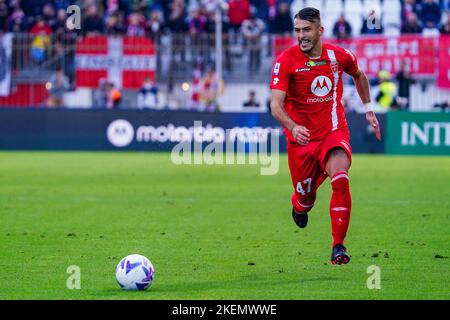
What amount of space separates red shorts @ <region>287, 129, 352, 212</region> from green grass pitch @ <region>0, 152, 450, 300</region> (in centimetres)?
64

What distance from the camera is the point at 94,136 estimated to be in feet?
101

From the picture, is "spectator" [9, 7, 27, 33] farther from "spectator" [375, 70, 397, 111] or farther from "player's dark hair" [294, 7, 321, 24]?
"player's dark hair" [294, 7, 321, 24]

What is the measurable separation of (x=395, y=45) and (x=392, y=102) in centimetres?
167

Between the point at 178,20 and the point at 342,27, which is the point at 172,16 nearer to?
the point at 178,20

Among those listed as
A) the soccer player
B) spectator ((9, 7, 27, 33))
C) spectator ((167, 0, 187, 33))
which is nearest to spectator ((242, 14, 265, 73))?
spectator ((167, 0, 187, 33))

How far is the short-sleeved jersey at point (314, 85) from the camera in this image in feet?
34.7

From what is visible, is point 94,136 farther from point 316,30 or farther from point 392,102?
point 316,30

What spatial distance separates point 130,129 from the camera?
3070 centimetres

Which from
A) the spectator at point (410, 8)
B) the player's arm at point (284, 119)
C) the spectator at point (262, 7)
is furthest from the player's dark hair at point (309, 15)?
the spectator at point (262, 7)

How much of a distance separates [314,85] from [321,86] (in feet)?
0.24

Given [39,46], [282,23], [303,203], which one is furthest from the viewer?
[282,23]

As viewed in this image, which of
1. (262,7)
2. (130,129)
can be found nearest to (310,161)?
(130,129)

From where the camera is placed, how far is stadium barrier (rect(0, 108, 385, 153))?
98.0ft
